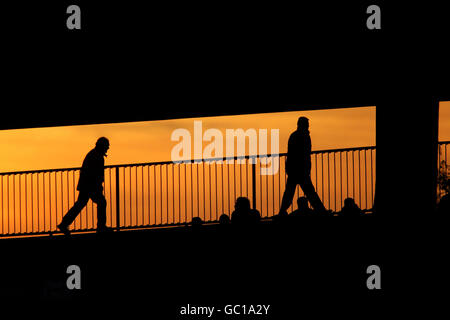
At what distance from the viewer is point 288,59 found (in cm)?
1994

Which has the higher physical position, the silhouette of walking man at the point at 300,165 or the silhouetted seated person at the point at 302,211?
the silhouette of walking man at the point at 300,165

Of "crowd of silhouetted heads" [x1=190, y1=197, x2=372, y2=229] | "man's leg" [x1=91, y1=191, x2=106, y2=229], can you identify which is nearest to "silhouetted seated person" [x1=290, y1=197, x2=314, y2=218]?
"crowd of silhouetted heads" [x1=190, y1=197, x2=372, y2=229]

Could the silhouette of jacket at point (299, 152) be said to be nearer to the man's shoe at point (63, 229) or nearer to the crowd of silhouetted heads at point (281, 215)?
the crowd of silhouetted heads at point (281, 215)

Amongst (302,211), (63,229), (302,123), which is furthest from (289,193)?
(63,229)

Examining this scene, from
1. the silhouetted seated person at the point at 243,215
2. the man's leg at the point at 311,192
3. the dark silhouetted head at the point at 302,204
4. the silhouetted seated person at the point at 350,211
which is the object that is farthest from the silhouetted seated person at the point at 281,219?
the man's leg at the point at 311,192

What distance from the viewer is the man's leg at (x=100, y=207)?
20.3m

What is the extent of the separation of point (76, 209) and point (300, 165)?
414cm

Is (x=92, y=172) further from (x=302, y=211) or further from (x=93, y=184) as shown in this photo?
(x=302, y=211)

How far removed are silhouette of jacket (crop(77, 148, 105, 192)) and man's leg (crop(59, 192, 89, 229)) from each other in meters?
0.14

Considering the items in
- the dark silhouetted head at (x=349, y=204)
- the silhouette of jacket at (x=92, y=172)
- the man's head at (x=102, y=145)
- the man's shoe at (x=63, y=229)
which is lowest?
the man's shoe at (x=63, y=229)

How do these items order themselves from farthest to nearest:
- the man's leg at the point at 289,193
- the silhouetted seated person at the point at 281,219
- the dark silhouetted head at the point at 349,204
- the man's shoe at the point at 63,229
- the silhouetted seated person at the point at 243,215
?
the man's shoe at the point at 63,229 → the man's leg at the point at 289,193 → the dark silhouetted head at the point at 349,204 → the silhouetted seated person at the point at 281,219 → the silhouetted seated person at the point at 243,215

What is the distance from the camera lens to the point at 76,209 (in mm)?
20516

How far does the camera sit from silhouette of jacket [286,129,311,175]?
63.4 feet

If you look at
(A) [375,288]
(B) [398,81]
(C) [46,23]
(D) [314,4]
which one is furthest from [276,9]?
(A) [375,288]
